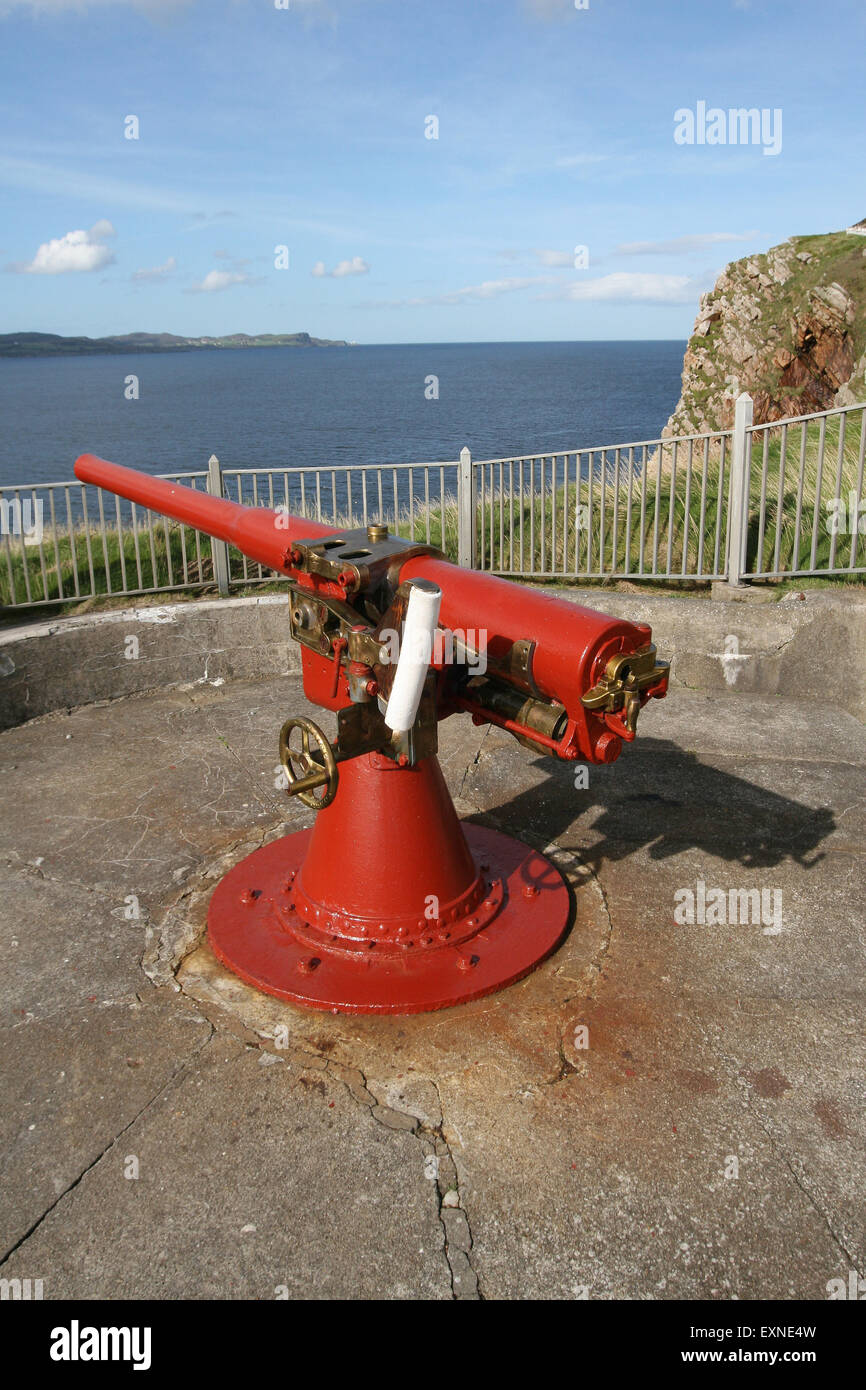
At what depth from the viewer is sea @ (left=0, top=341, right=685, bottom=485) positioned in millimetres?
47625

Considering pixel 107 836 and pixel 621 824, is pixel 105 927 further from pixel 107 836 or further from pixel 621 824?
pixel 621 824

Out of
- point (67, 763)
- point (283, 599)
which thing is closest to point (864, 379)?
point (283, 599)

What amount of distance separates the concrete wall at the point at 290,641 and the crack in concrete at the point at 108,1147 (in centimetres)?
333

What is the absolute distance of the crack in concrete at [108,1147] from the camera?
2.23 metres

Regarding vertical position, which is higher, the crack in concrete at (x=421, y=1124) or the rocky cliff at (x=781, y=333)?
the rocky cliff at (x=781, y=333)

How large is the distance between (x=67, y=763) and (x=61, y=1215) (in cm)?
306

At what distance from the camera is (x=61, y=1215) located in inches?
90.6

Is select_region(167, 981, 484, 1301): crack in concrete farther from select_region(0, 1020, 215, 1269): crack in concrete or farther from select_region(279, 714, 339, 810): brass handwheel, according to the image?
select_region(279, 714, 339, 810): brass handwheel

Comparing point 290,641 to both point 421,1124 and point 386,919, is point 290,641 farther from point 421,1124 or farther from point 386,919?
point 421,1124

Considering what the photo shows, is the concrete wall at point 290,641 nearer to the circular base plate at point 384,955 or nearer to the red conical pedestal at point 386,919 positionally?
the circular base plate at point 384,955

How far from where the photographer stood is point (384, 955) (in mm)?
3209

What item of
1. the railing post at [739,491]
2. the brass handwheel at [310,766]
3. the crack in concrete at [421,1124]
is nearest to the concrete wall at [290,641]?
the railing post at [739,491]

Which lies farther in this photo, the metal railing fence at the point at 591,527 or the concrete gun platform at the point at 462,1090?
the metal railing fence at the point at 591,527
